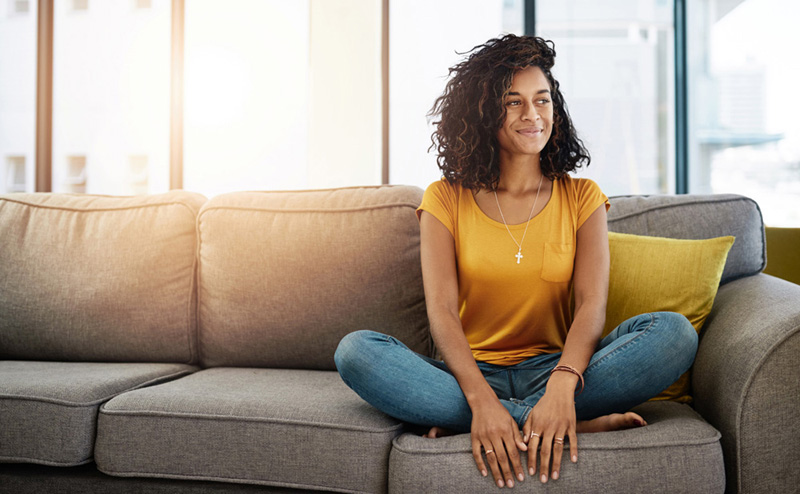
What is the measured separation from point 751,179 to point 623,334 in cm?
280

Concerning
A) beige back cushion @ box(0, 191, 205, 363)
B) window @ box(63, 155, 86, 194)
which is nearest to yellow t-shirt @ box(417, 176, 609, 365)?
beige back cushion @ box(0, 191, 205, 363)

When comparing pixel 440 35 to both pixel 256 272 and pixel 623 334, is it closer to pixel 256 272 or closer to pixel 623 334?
pixel 256 272

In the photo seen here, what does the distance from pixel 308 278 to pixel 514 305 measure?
2.07 feet

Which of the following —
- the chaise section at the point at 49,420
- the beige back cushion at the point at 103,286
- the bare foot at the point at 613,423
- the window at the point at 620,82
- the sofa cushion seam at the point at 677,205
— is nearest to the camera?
the bare foot at the point at 613,423

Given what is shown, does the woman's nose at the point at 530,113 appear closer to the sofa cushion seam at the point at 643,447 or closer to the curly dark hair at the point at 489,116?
the curly dark hair at the point at 489,116

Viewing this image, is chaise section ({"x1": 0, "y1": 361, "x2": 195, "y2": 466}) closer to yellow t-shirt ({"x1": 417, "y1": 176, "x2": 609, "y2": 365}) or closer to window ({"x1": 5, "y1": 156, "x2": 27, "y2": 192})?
yellow t-shirt ({"x1": 417, "y1": 176, "x2": 609, "y2": 365})

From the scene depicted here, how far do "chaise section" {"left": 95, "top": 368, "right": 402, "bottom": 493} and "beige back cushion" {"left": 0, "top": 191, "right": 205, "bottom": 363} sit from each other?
17.2 inches

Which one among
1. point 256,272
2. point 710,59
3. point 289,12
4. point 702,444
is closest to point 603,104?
point 710,59

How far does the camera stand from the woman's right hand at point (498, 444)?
1.09 m

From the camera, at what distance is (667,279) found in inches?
58.1

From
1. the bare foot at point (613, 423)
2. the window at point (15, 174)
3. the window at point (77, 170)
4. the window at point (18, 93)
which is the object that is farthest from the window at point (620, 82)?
the window at point (15, 174)

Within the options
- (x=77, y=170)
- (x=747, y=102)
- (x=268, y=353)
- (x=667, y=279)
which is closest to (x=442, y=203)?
(x=667, y=279)

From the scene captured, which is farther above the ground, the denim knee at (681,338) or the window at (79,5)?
the window at (79,5)

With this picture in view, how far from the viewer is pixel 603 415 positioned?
1.24 meters
